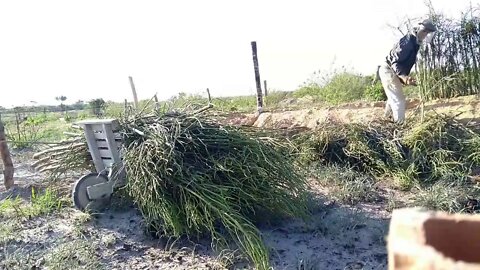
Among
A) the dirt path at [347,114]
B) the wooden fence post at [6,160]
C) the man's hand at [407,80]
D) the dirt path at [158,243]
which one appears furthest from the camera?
the dirt path at [347,114]

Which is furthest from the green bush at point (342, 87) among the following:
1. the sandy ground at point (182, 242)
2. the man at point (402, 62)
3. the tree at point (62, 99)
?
the tree at point (62, 99)

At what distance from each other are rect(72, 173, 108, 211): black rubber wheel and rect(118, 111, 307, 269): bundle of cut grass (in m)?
0.64

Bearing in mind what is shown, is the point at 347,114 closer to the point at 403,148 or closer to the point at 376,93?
the point at 403,148

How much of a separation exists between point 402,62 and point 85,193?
15.6ft

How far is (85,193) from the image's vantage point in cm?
471

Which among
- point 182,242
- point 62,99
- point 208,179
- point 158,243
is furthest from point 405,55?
point 62,99

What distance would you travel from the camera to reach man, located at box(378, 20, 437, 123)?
6367mm

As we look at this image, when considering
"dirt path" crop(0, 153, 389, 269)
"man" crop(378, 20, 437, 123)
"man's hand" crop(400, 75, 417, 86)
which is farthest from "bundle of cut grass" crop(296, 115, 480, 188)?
"dirt path" crop(0, 153, 389, 269)

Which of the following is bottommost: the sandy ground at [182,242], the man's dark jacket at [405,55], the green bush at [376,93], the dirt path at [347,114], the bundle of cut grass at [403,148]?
the sandy ground at [182,242]

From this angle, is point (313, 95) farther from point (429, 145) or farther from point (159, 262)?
point (159, 262)

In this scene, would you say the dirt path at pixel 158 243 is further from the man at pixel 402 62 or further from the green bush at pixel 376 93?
the green bush at pixel 376 93

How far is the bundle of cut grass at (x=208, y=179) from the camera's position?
3934mm

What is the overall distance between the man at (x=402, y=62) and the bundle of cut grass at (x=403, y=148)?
49cm

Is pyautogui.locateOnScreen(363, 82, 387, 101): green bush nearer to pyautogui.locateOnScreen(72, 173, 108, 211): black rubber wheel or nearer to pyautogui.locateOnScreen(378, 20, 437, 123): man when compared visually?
pyautogui.locateOnScreen(378, 20, 437, 123): man
